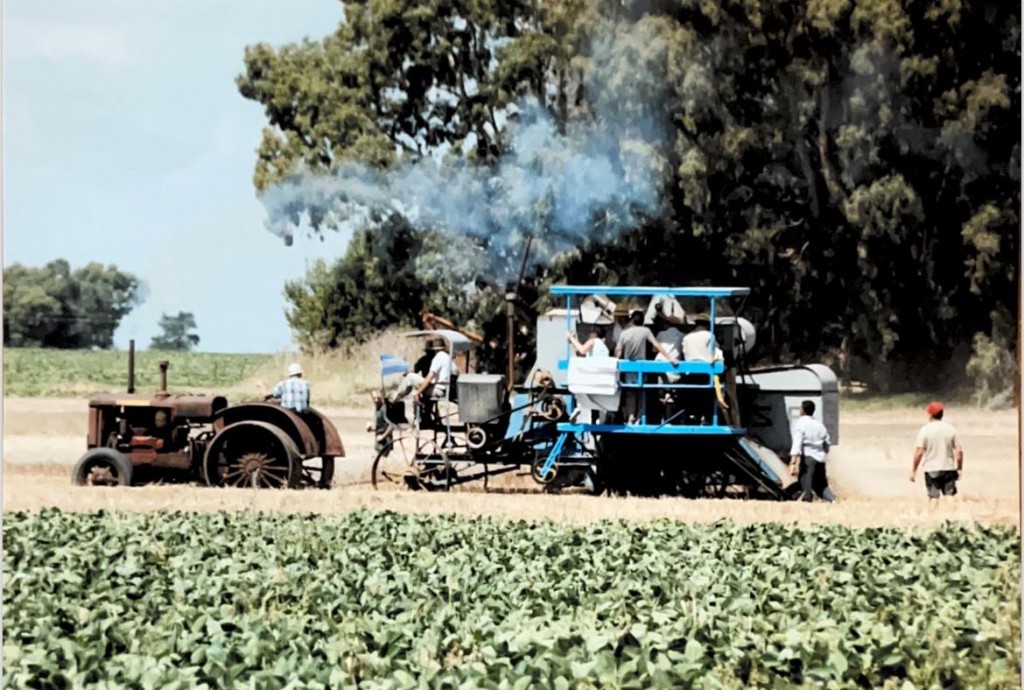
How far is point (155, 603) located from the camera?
7.08 meters

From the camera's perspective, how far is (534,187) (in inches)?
436

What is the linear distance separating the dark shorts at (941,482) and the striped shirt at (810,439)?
3.40ft

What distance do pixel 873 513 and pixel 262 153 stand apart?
11.8 feet

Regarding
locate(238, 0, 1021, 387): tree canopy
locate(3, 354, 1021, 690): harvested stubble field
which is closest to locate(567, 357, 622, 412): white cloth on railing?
locate(238, 0, 1021, 387): tree canopy

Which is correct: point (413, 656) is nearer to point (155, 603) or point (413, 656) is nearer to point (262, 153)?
point (155, 603)

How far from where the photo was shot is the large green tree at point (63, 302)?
28.4 feet

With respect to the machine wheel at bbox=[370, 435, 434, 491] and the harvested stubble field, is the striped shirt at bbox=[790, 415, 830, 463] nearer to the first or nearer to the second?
the harvested stubble field

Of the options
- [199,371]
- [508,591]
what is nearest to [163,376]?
[199,371]

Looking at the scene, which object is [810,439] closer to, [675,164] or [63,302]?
[675,164]

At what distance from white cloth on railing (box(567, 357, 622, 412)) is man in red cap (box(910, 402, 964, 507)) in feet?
6.13

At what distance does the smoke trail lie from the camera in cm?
1067

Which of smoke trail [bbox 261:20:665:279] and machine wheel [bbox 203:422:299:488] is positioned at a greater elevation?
smoke trail [bbox 261:20:665:279]

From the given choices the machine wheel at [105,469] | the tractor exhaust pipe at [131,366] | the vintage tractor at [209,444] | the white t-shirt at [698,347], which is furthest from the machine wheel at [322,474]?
the white t-shirt at [698,347]

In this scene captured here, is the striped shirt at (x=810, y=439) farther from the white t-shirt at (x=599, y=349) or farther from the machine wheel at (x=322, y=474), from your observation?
the machine wheel at (x=322, y=474)
